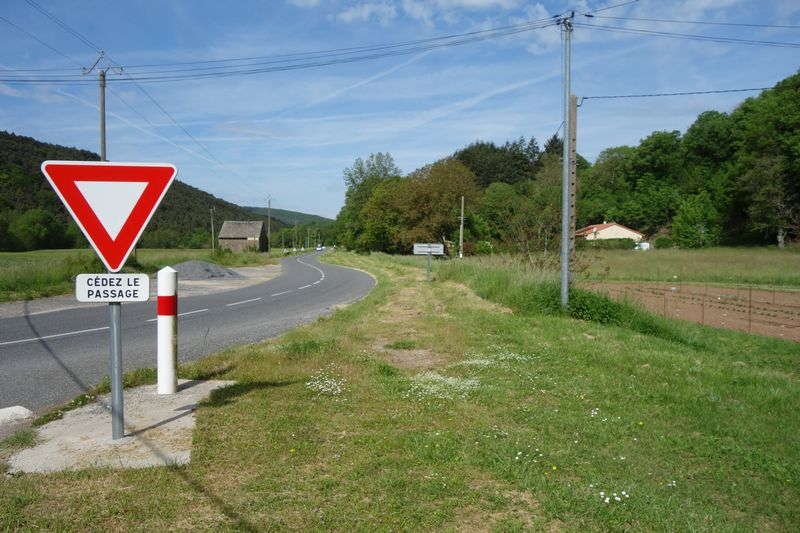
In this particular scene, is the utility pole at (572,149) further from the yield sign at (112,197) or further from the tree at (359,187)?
the tree at (359,187)

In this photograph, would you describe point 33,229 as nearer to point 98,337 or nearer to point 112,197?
point 98,337

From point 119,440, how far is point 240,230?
5059 inches

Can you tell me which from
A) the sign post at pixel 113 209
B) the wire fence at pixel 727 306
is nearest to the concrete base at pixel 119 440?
the sign post at pixel 113 209

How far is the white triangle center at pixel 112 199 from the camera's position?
420cm

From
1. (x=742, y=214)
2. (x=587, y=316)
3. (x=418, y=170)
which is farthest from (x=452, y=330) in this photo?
(x=742, y=214)

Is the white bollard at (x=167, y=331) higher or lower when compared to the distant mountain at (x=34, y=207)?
lower

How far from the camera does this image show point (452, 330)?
35.9ft

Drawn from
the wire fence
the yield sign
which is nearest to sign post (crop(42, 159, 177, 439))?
the yield sign

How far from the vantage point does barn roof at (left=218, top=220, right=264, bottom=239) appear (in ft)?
416

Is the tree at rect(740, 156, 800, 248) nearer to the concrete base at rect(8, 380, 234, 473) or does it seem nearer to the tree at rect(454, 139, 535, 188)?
the tree at rect(454, 139, 535, 188)

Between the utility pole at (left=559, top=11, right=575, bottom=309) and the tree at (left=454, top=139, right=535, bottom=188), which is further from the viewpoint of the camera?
the tree at (left=454, top=139, right=535, bottom=188)

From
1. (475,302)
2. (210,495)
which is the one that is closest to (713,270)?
(475,302)

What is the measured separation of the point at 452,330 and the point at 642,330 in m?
5.06

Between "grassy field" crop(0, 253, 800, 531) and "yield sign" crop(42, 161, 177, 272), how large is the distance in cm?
158
